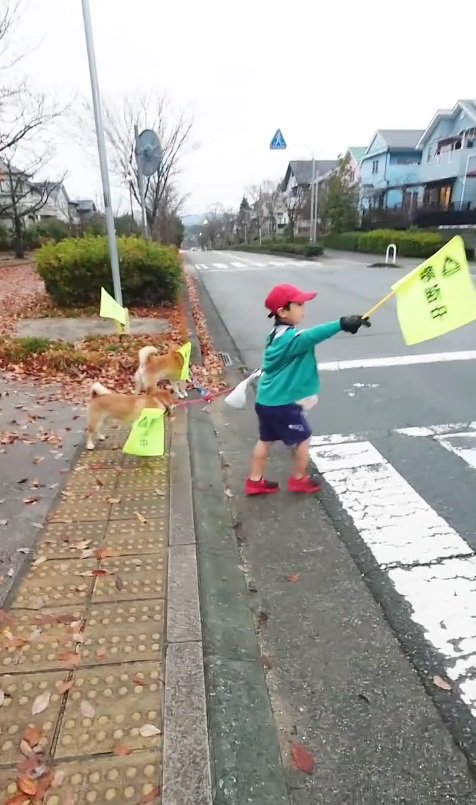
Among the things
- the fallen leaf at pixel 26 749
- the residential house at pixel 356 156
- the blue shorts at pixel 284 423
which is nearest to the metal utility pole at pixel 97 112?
the blue shorts at pixel 284 423

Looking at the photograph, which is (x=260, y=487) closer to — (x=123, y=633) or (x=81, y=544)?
(x=81, y=544)

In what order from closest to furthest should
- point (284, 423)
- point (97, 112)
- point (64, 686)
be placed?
point (64, 686)
point (284, 423)
point (97, 112)

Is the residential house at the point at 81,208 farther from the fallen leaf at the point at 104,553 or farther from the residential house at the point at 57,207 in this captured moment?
the fallen leaf at the point at 104,553

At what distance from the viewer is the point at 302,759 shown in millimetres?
1938

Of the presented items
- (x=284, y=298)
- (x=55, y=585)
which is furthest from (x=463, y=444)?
(x=55, y=585)

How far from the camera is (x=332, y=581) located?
294 cm

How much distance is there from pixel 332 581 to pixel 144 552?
3.63 feet

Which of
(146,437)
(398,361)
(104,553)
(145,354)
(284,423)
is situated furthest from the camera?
(398,361)

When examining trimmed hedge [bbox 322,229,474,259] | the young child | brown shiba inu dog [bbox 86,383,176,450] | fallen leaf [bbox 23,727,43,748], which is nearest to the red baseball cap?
the young child

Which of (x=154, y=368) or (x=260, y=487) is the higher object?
(x=154, y=368)

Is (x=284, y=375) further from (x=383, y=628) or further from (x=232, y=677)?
(x=232, y=677)

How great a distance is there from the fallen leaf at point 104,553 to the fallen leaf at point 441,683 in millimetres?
1792

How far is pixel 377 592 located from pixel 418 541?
569 millimetres

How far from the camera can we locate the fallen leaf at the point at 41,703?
2.07 metres
